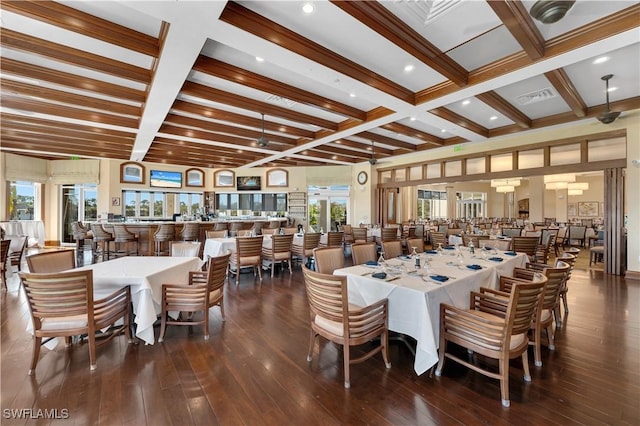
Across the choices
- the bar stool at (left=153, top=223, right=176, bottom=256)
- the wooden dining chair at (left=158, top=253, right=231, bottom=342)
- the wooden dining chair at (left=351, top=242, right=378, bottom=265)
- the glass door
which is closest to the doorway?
the bar stool at (left=153, top=223, right=176, bottom=256)

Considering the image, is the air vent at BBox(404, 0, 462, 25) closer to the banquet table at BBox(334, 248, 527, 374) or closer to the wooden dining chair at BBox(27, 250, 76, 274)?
the banquet table at BBox(334, 248, 527, 374)

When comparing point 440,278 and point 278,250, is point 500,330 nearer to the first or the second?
point 440,278

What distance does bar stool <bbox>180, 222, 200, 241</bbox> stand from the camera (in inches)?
296

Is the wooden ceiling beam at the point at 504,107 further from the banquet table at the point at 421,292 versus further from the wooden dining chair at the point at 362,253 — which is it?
the wooden dining chair at the point at 362,253

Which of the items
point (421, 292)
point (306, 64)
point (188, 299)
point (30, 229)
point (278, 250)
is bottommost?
point (188, 299)

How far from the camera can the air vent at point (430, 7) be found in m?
2.62

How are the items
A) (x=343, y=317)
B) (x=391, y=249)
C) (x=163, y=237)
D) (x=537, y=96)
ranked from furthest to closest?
(x=163, y=237) < (x=537, y=96) < (x=391, y=249) < (x=343, y=317)

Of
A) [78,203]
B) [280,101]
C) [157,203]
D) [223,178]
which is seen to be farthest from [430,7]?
[78,203]

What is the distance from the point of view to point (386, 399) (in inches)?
82.6

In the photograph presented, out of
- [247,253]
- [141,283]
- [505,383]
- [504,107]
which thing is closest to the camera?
[505,383]

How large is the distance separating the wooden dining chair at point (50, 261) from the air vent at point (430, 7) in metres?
4.51

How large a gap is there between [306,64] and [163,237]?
19.7ft

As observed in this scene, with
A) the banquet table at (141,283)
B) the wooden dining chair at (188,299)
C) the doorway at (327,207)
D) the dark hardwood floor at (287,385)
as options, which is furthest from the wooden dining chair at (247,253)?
the doorway at (327,207)

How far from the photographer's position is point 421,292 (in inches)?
91.5
